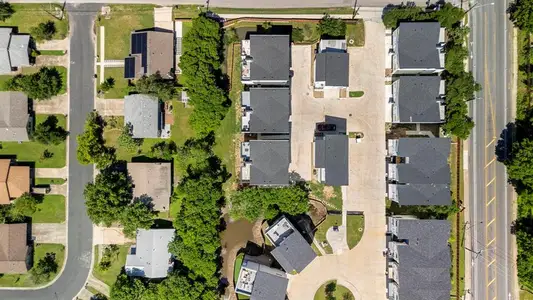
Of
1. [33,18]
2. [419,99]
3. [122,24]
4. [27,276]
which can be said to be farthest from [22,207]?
[419,99]

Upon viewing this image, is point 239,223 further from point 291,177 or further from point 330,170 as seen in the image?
point 330,170

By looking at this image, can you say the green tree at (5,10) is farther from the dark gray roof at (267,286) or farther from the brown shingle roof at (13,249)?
the dark gray roof at (267,286)

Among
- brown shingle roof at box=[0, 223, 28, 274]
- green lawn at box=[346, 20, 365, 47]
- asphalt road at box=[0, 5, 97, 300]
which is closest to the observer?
brown shingle roof at box=[0, 223, 28, 274]

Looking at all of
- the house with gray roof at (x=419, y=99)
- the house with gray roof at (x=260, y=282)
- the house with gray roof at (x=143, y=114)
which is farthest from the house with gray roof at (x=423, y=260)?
the house with gray roof at (x=143, y=114)

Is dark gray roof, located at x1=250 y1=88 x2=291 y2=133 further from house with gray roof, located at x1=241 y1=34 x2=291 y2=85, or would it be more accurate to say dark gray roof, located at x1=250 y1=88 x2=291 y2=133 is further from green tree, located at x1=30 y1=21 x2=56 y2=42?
green tree, located at x1=30 y1=21 x2=56 y2=42

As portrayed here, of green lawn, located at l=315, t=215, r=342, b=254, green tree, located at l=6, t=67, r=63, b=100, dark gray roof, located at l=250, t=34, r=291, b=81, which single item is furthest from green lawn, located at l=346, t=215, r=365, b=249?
green tree, located at l=6, t=67, r=63, b=100

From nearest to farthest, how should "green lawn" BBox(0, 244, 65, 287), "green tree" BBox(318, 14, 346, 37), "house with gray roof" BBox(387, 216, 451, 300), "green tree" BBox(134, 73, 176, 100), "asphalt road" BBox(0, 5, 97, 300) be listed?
"house with gray roof" BBox(387, 216, 451, 300), "green tree" BBox(134, 73, 176, 100), "green tree" BBox(318, 14, 346, 37), "green lawn" BBox(0, 244, 65, 287), "asphalt road" BBox(0, 5, 97, 300)
